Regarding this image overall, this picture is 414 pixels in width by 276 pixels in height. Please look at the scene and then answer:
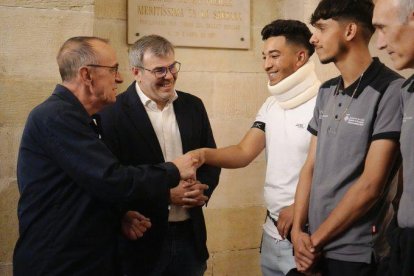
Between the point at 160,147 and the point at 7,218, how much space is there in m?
0.94

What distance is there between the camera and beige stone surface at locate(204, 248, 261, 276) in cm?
351

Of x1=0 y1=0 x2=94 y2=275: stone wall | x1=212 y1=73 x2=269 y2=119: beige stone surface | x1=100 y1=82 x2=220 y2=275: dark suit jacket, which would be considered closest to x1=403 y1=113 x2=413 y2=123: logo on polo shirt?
x1=100 y1=82 x2=220 y2=275: dark suit jacket

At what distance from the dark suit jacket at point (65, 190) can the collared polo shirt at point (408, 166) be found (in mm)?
887

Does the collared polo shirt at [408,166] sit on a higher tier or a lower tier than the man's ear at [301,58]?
lower

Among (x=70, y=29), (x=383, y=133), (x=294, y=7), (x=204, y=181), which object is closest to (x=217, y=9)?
(x=294, y=7)

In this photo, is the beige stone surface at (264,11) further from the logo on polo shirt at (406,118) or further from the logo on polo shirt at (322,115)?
the logo on polo shirt at (406,118)

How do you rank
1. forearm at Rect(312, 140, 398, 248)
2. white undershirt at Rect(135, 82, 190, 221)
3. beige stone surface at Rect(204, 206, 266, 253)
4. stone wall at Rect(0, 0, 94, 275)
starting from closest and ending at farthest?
forearm at Rect(312, 140, 398, 248)
white undershirt at Rect(135, 82, 190, 221)
stone wall at Rect(0, 0, 94, 275)
beige stone surface at Rect(204, 206, 266, 253)

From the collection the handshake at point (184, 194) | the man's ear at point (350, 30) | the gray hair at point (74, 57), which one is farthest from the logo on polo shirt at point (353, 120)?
the gray hair at point (74, 57)

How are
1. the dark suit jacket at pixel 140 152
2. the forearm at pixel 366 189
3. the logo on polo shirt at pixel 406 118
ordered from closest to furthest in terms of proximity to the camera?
the logo on polo shirt at pixel 406 118, the forearm at pixel 366 189, the dark suit jacket at pixel 140 152

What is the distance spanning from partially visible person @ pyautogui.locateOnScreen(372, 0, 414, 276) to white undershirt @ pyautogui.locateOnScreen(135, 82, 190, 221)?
1048 mm

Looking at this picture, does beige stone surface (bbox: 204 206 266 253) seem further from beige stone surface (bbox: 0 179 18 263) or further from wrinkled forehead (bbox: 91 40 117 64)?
wrinkled forehead (bbox: 91 40 117 64)

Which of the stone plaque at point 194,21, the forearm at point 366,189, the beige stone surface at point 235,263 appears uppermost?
the stone plaque at point 194,21

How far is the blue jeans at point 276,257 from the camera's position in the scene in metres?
2.24

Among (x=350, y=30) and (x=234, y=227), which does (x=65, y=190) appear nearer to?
(x=350, y=30)
